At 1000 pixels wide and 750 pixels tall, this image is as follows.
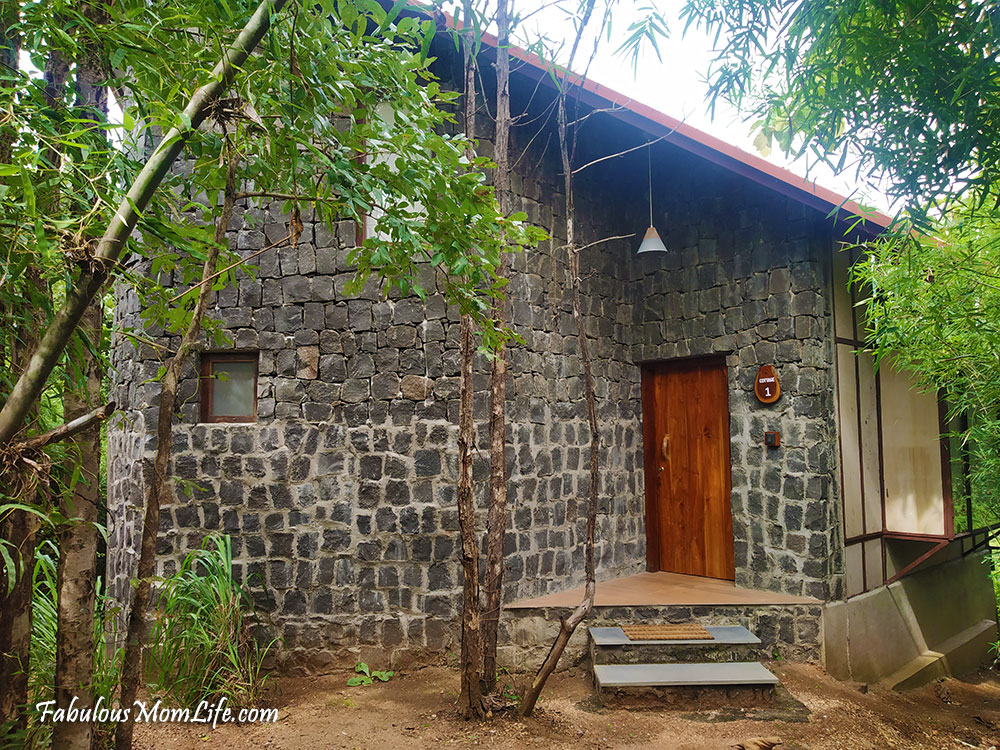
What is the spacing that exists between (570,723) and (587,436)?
2.33m

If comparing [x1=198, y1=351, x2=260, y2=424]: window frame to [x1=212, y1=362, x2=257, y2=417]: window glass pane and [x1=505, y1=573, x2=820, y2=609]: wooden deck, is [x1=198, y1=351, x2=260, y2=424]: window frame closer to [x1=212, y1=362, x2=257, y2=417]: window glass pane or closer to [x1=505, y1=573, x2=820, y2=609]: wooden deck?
[x1=212, y1=362, x2=257, y2=417]: window glass pane

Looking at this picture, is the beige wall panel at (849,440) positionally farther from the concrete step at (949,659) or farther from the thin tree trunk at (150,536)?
the thin tree trunk at (150,536)

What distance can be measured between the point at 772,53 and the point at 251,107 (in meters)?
2.05

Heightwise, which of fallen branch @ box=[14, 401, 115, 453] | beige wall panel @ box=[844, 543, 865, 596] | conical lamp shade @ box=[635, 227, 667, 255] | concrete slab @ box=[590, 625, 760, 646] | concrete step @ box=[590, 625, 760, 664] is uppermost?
conical lamp shade @ box=[635, 227, 667, 255]

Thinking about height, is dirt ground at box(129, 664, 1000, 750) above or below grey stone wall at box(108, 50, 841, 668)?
below

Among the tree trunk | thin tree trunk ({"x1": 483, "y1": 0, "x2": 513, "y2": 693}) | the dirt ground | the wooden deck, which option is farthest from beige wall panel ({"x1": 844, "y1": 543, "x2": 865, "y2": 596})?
the tree trunk

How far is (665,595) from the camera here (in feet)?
16.7

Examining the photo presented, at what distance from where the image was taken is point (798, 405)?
508 cm

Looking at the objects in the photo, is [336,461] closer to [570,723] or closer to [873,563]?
[570,723]

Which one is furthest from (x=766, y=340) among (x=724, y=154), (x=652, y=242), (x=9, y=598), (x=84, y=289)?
(x=9, y=598)

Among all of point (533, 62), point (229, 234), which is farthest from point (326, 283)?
point (533, 62)

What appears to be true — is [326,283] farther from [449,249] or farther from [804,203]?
[804,203]

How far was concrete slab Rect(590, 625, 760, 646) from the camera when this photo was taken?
14.7ft

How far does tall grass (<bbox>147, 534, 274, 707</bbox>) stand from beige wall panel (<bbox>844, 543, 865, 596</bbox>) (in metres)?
4.32
